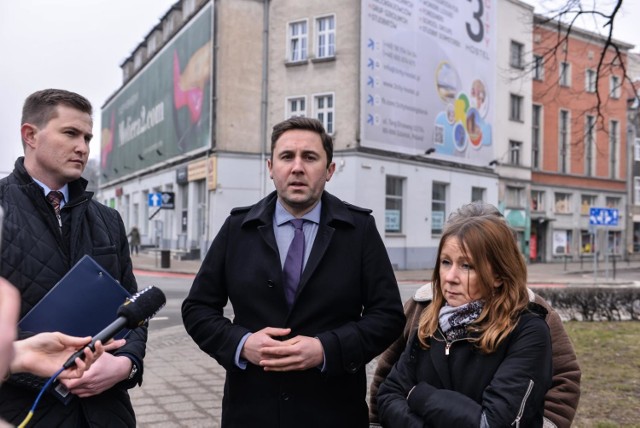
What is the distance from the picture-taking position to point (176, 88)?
112ft

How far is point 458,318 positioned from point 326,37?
26.0m

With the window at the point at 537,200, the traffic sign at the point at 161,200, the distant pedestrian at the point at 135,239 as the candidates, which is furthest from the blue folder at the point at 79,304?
the window at the point at 537,200

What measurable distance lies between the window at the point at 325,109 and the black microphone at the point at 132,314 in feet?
80.5

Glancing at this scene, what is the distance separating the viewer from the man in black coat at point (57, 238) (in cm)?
239

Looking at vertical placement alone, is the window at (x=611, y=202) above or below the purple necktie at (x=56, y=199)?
above

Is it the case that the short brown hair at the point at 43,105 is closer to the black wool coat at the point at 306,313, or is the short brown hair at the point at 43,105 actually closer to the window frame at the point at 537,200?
the black wool coat at the point at 306,313

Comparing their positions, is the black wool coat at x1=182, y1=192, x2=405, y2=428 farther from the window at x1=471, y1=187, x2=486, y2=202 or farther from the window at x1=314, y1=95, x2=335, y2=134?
the window at x1=471, y1=187, x2=486, y2=202

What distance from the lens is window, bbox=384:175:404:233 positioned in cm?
2768

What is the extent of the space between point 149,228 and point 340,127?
19.9 meters

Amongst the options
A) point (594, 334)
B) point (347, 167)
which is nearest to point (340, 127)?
point (347, 167)

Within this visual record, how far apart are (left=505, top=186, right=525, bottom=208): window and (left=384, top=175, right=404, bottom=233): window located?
415 inches

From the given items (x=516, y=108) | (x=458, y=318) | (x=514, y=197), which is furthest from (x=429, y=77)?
(x=458, y=318)

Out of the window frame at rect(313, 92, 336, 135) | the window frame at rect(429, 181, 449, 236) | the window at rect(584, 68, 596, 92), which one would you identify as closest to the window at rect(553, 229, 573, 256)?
the window at rect(584, 68, 596, 92)

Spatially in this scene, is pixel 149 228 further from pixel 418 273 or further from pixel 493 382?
pixel 493 382
